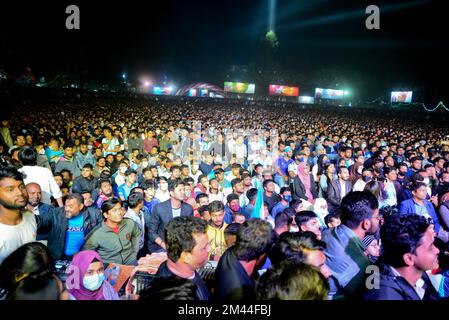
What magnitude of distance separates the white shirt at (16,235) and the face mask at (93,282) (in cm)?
78

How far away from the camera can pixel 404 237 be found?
232 centimetres

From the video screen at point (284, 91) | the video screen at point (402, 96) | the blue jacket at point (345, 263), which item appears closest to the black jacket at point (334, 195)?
the blue jacket at point (345, 263)

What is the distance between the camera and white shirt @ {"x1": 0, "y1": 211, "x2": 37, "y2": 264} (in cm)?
278

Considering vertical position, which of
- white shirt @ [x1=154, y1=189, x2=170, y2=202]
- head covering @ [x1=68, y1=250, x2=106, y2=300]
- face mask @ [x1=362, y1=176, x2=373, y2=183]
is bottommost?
head covering @ [x1=68, y1=250, x2=106, y2=300]

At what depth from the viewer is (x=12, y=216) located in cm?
294

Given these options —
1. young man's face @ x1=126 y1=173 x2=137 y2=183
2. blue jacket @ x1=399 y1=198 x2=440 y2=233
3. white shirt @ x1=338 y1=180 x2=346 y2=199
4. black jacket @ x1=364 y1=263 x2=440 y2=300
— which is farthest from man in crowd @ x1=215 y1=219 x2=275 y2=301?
white shirt @ x1=338 y1=180 x2=346 y2=199

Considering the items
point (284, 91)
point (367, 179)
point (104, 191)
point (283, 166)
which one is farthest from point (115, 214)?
point (284, 91)

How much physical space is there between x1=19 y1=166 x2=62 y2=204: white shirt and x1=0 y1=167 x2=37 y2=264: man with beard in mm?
1650

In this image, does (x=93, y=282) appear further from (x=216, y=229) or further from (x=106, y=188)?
(x=106, y=188)

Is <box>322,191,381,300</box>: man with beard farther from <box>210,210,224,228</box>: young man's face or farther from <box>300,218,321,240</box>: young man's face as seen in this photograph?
<box>210,210,224,228</box>: young man's face

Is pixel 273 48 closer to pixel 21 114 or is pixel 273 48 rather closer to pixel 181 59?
pixel 181 59

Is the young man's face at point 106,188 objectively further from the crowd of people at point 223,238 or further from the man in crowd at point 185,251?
the man in crowd at point 185,251

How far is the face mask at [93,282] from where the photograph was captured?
2.64 m
